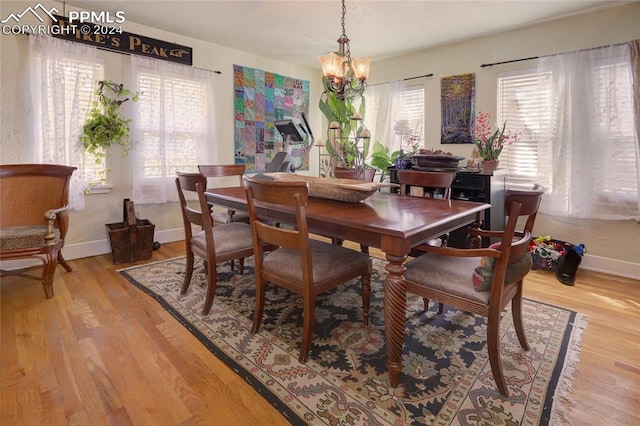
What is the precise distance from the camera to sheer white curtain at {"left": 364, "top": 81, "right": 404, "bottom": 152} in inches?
177

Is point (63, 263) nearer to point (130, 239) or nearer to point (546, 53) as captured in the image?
point (130, 239)

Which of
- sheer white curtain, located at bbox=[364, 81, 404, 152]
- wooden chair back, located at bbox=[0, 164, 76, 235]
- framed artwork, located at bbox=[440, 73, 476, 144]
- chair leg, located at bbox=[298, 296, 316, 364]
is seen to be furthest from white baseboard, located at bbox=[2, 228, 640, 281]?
chair leg, located at bbox=[298, 296, 316, 364]

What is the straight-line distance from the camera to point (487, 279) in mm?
1462

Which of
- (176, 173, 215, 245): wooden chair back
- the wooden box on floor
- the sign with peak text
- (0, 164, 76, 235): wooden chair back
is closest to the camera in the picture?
(176, 173, 215, 245): wooden chair back

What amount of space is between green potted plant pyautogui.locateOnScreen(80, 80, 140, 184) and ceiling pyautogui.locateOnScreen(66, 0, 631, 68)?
2.37 feet

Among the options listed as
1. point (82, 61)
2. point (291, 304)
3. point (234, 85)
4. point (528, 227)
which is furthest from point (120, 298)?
point (234, 85)

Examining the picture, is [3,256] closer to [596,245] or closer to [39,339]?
[39,339]

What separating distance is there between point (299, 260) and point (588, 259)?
9.86 ft

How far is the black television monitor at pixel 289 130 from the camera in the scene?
159 inches

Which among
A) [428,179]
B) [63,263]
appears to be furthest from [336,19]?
[63,263]

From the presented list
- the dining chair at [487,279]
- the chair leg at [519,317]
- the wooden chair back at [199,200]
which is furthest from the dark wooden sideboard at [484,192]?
the wooden chair back at [199,200]

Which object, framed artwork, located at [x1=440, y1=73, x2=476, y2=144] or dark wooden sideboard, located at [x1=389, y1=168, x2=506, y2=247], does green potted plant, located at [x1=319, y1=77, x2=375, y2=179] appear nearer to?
framed artwork, located at [x1=440, y1=73, x2=476, y2=144]

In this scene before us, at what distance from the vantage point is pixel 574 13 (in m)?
3.10

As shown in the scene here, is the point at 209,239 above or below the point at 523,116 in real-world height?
below
